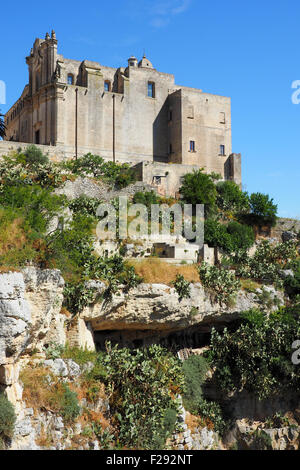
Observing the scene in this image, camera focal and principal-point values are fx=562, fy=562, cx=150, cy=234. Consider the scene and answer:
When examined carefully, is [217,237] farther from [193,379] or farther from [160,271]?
[193,379]

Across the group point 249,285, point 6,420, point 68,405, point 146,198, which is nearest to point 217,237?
point 249,285

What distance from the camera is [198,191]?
33.0 meters

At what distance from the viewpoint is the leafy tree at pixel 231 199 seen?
35.0m

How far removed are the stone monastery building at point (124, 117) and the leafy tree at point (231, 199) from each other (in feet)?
8.84

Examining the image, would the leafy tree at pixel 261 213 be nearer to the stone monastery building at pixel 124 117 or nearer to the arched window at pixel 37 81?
the stone monastery building at pixel 124 117

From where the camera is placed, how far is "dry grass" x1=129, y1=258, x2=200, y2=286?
22.4 metres

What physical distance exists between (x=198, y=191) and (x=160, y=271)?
437 inches

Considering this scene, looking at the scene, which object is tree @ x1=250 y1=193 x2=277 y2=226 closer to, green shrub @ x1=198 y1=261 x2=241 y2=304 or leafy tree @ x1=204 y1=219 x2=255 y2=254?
leafy tree @ x1=204 y1=219 x2=255 y2=254

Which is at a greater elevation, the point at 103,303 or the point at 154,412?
the point at 103,303

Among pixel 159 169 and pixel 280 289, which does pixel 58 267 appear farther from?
pixel 159 169

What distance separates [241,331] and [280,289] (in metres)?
4.50

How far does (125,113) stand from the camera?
38.5m
